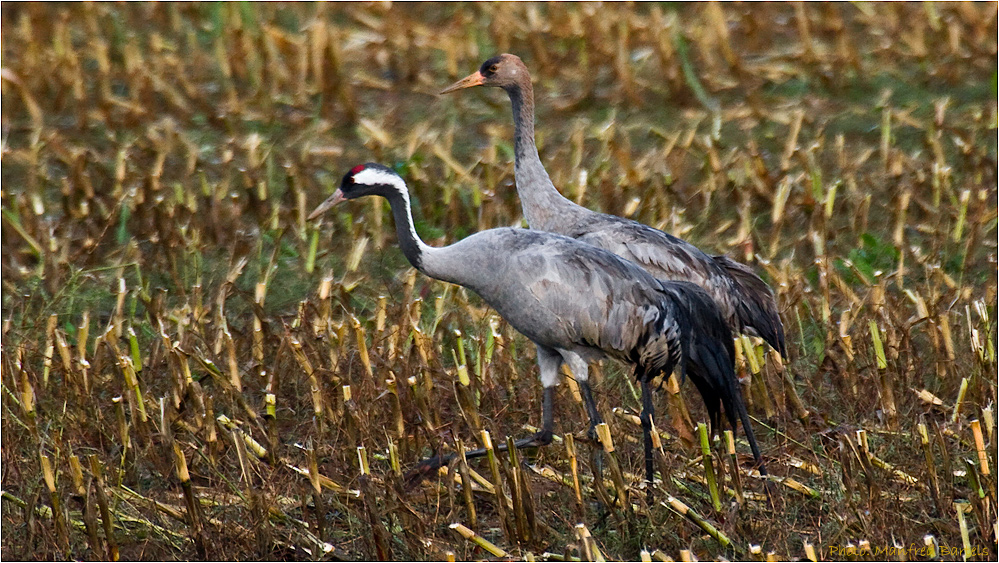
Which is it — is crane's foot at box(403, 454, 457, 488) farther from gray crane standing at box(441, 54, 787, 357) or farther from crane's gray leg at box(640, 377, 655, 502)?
gray crane standing at box(441, 54, 787, 357)

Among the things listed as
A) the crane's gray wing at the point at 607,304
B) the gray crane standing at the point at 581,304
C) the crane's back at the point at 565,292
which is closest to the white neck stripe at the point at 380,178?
the gray crane standing at the point at 581,304

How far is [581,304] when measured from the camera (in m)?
4.16

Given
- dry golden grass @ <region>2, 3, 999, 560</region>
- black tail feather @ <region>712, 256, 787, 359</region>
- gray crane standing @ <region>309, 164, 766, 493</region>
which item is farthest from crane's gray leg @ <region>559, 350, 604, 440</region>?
black tail feather @ <region>712, 256, 787, 359</region>

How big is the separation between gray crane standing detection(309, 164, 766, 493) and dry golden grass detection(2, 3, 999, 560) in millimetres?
180

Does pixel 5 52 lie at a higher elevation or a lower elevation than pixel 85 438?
higher

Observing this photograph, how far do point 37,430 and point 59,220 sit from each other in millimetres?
2491

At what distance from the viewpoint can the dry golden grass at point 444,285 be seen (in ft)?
12.2

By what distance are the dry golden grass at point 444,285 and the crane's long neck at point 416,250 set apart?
0.34 meters

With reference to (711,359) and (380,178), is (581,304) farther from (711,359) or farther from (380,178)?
(380,178)

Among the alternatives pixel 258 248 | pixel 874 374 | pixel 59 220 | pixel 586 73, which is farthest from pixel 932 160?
pixel 59 220

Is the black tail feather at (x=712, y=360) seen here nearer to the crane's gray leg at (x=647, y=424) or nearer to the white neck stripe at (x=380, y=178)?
the crane's gray leg at (x=647, y=424)

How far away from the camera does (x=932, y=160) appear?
686 centimetres

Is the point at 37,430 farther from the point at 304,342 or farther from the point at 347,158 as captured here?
the point at 347,158

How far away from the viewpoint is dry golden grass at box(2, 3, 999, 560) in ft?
12.2
